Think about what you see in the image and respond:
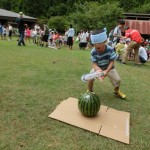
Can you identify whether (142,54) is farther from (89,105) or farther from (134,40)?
(89,105)

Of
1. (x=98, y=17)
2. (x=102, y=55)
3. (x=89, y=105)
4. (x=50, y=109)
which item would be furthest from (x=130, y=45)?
(x=98, y=17)

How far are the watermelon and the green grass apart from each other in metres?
0.44

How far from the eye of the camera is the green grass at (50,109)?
3725mm

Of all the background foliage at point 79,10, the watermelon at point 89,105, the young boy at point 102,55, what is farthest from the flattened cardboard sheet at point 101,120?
the background foliage at point 79,10

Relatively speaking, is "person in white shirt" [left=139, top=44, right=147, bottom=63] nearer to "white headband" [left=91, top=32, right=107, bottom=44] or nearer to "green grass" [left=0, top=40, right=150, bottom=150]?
"green grass" [left=0, top=40, right=150, bottom=150]

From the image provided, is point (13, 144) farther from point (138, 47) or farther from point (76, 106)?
point (138, 47)

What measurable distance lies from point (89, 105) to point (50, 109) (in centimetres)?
83

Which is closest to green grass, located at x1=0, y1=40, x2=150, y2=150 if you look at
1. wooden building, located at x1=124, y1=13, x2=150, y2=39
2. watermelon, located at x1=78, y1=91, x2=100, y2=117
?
watermelon, located at x1=78, y1=91, x2=100, y2=117

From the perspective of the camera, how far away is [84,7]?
126 ft

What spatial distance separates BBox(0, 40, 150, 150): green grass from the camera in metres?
3.72

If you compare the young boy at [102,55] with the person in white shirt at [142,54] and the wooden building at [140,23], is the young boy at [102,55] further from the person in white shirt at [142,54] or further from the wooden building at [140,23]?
the wooden building at [140,23]

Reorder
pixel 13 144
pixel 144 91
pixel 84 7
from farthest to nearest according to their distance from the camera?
1. pixel 84 7
2. pixel 144 91
3. pixel 13 144

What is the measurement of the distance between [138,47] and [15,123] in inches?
350

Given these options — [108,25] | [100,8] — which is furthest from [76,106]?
[100,8]
